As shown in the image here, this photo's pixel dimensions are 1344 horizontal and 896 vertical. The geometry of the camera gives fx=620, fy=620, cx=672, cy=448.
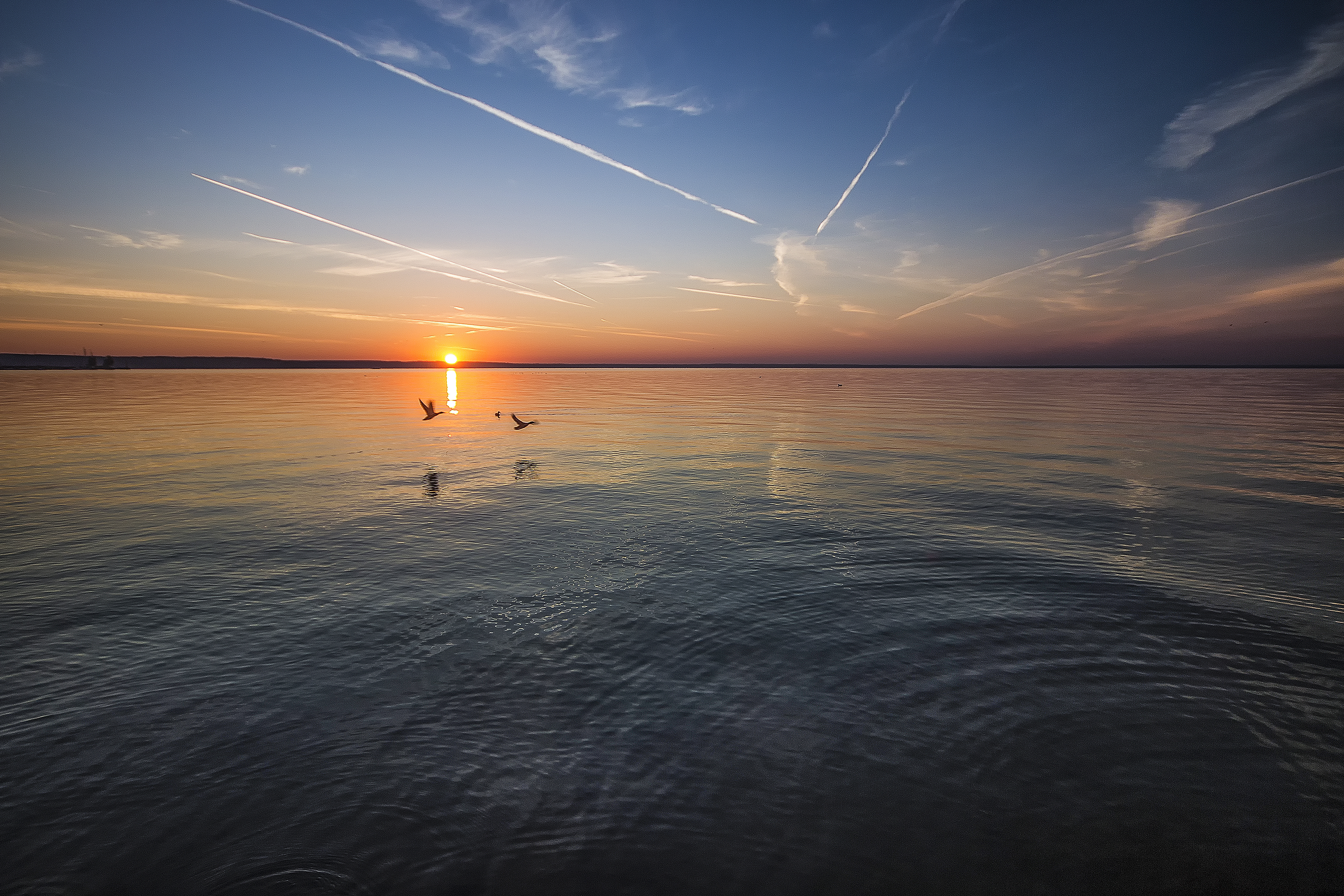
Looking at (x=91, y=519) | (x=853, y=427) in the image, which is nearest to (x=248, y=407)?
(x=91, y=519)

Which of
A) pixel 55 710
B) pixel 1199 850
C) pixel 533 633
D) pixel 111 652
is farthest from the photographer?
pixel 533 633

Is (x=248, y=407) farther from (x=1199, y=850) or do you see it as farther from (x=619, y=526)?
(x=1199, y=850)

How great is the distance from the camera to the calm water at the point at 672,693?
17.1 feet

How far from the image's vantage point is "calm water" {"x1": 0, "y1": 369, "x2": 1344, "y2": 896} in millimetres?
5211

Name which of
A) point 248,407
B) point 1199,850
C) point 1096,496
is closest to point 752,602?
point 1199,850

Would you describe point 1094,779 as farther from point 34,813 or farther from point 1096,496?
point 1096,496

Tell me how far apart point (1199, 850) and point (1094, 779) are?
95cm

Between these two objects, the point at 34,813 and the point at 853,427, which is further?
the point at 853,427

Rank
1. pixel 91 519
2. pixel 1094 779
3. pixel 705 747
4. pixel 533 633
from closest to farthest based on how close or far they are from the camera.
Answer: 1. pixel 1094 779
2. pixel 705 747
3. pixel 533 633
4. pixel 91 519

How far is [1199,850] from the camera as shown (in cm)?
524

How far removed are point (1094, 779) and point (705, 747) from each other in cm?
386

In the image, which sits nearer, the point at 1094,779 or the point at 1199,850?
the point at 1199,850

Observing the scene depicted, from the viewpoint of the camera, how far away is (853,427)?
41438 mm

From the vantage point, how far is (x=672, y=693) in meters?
7.75
